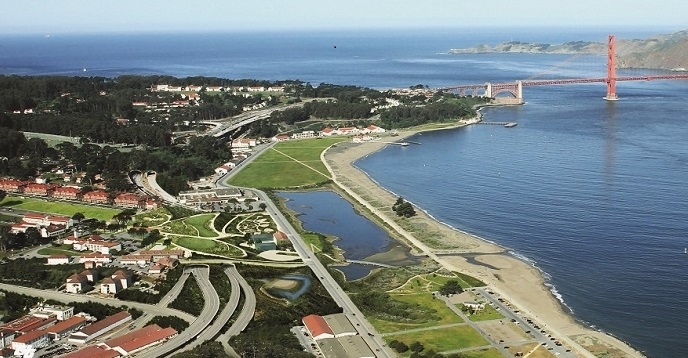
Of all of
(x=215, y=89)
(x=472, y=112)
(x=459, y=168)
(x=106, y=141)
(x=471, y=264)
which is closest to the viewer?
(x=471, y=264)

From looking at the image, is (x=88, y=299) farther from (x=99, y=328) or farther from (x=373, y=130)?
(x=373, y=130)

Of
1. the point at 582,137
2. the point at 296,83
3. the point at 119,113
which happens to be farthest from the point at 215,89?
the point at 582,137

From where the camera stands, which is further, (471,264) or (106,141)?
(106,141)

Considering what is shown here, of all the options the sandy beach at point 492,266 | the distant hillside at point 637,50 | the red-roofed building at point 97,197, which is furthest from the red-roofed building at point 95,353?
the distant hillside at point 637,50

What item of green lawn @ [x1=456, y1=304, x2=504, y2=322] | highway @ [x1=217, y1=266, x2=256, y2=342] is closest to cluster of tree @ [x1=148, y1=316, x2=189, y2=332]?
highway @ [x1=217, y1=266, x2=256, y2=342]

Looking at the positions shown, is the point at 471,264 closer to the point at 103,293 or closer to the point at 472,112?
the point at 103,293

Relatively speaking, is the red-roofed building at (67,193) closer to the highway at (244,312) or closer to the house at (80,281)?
the house at (80,281)

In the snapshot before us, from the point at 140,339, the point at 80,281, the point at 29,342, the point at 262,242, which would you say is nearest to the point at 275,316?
the point at 140,339

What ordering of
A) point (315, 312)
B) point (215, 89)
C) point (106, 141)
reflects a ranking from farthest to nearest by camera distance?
1. point (215, 89)
2. point (106, 141)
3. point (315, 312)
